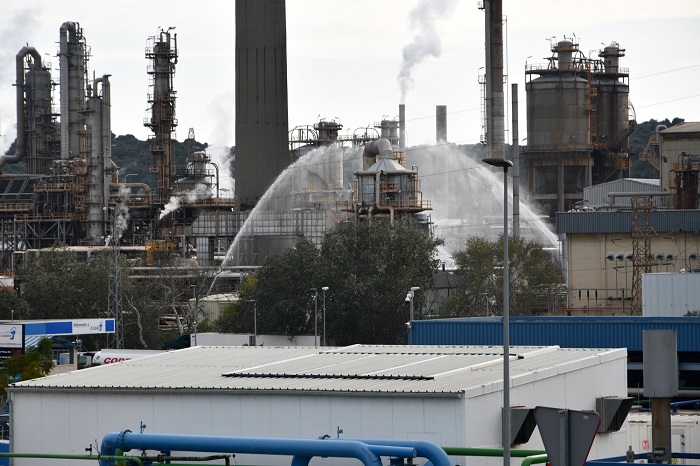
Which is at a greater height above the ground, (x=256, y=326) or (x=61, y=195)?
(x=61, y=195)

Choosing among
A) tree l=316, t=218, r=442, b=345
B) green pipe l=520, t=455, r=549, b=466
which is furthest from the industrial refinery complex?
tree l=316, t=218, r=442, b=345

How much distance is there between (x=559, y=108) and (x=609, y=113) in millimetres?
6799

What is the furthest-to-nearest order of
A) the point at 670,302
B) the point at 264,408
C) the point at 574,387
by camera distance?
the point at 670,302 < the point at 574,387 < the point at 264,408

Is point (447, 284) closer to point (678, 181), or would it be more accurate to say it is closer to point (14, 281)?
point (678, 181)

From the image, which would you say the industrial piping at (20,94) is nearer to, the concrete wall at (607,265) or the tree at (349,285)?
the tree at (349,285)

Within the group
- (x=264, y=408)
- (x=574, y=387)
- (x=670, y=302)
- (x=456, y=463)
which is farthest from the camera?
(x=670, y=302)

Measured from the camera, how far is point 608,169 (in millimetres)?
107188

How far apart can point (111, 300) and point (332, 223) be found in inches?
736

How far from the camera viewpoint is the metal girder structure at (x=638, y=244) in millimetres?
65000

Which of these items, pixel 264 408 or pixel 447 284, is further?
pixel 447 284

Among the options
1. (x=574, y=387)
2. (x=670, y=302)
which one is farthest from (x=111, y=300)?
(x=574, y=387)

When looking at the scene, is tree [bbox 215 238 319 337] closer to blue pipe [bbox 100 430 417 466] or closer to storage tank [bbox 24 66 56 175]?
storage tank [bbox 24 66 56 175]

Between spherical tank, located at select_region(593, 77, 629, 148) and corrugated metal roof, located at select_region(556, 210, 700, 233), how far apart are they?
3798 cm

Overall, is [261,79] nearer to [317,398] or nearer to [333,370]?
[333,370]
